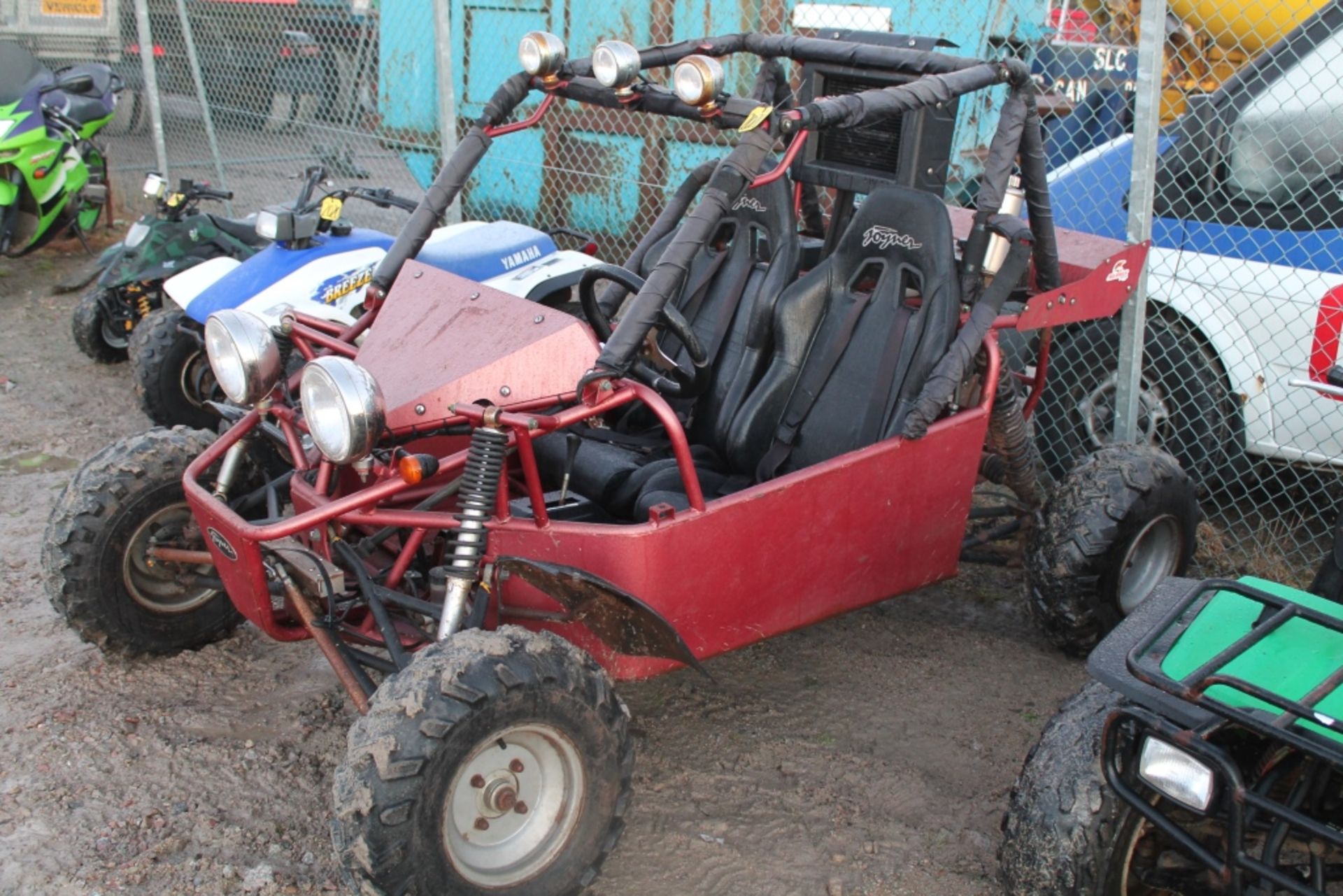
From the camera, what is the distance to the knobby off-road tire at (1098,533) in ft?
12.0

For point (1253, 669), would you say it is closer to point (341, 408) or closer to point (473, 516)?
point (473, 516)

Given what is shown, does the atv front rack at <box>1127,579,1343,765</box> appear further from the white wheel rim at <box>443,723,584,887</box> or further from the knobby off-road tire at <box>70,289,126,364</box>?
the knobby off-road tire at <box>70,289,126,364</box>

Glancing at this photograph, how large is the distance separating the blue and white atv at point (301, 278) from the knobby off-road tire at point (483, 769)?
262cm

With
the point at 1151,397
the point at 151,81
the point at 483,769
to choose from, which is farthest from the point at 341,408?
the point at 151,81

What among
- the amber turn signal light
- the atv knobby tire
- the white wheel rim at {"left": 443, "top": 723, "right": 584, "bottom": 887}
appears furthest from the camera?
the amber turn signal light

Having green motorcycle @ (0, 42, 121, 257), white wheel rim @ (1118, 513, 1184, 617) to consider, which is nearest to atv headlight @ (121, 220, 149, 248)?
green motorcycle @ (0, 42, 121, 257)

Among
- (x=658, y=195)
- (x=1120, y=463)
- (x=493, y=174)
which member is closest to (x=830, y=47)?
(x=1120, y=463)

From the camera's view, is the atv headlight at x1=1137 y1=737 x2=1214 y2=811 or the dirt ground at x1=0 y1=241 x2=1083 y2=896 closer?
the atv headlight at x1=1137 y1=737 x2=1214 y2=811

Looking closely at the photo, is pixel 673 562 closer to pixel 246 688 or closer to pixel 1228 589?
pixel 1228 589

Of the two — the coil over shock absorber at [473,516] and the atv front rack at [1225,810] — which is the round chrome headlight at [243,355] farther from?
the atv front rack at [1225,810]

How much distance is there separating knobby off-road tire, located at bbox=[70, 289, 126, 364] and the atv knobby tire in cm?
516

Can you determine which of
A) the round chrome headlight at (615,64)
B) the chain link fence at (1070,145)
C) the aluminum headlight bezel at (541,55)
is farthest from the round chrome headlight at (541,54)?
the chain link fence at (1070,145)

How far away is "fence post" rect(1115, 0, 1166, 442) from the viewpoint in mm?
3988

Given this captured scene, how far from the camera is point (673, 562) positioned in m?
2.90
